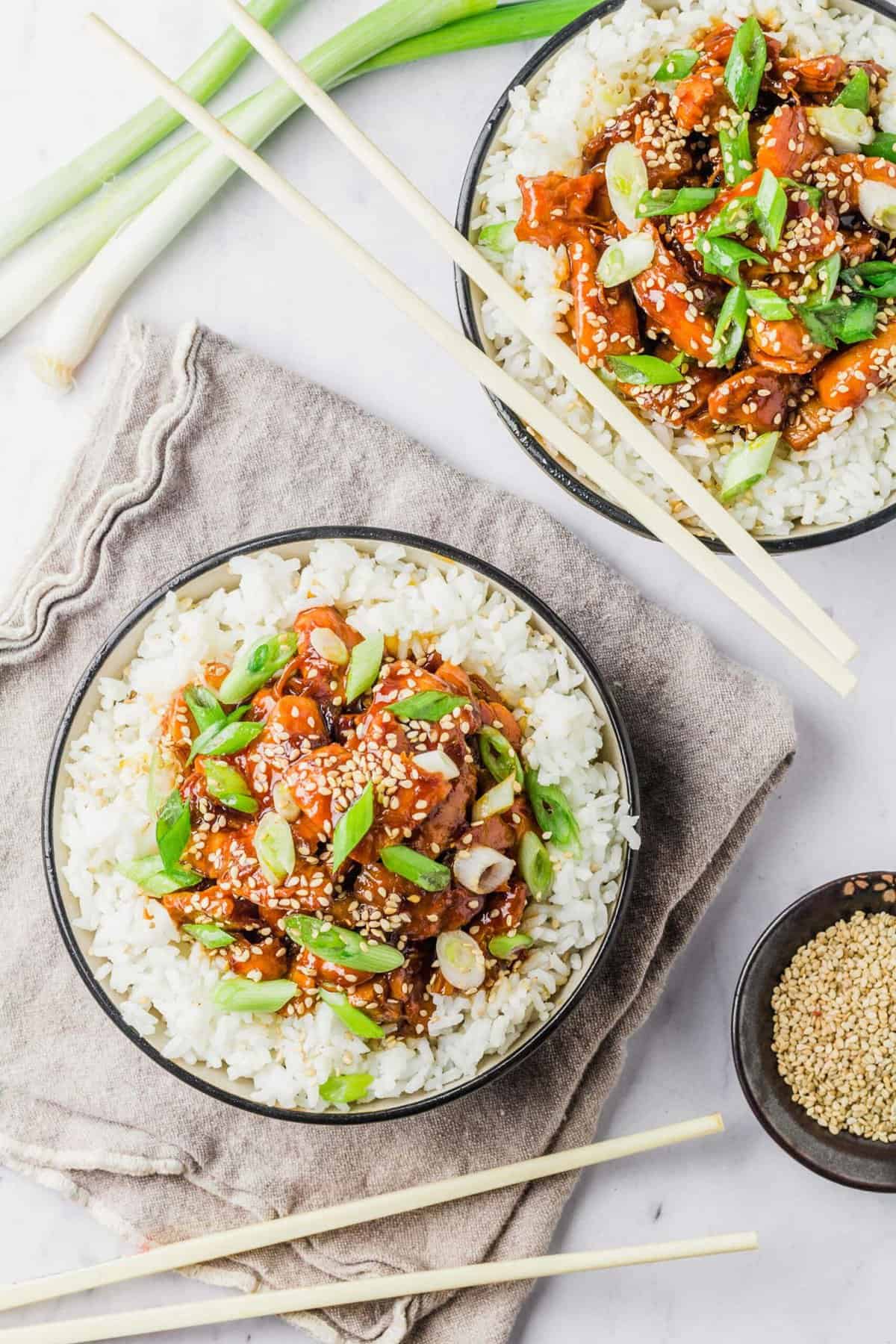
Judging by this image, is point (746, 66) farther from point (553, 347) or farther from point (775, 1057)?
point (775, 1057)

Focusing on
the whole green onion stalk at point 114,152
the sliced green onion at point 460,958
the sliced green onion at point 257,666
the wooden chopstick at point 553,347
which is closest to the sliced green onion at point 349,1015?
the sliced green onion at point 460,958

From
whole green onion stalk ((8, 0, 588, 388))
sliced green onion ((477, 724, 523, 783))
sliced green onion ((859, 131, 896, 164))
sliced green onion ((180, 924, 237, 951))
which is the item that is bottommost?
sliced green onion ((477, 724, 523, 783))

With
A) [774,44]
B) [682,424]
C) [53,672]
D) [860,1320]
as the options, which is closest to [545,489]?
[682,424]

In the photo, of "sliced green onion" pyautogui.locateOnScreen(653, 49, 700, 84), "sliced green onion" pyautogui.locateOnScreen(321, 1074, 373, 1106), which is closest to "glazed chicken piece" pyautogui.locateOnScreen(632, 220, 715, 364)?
"sliced green onion" pyautogui.locateOnScreen(653, 49, 700, 84)

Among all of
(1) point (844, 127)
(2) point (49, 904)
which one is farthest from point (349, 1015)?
(1) point (844, 127)

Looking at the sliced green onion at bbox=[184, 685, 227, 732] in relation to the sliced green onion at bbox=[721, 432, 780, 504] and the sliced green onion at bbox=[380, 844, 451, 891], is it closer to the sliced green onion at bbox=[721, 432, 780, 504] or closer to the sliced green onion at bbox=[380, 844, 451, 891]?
the sliced green onion at bbox=[380, 844, 451, 891]

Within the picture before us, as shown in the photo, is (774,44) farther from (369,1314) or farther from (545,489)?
(369,1314)
